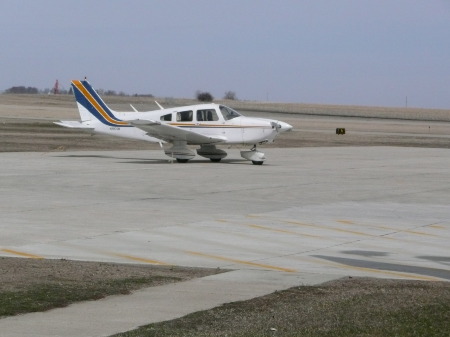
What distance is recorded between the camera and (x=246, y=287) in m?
10.8

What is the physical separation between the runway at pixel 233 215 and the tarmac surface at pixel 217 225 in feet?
0.10

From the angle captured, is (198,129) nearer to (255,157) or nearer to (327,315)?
(255,157)

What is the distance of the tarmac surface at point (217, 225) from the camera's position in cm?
1043

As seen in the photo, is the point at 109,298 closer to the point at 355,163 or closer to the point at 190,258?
the point at 190,258

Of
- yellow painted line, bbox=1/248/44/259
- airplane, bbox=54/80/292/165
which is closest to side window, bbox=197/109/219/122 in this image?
airplane, bbox=54/80/292/165

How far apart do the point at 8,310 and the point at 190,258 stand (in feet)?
14.5

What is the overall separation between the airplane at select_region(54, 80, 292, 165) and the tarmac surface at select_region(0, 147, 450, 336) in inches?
65.5

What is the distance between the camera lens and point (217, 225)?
1733cm

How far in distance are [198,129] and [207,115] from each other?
0.70 meters

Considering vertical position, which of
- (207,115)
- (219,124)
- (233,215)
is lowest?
(233,215)

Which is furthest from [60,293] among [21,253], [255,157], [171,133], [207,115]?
[207,115]

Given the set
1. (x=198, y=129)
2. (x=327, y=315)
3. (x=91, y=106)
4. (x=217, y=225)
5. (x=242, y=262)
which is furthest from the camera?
(x=91, y=106)

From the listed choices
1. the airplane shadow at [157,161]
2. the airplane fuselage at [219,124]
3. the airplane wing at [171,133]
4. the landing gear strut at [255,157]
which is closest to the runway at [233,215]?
the landing gear strut at [255,157]

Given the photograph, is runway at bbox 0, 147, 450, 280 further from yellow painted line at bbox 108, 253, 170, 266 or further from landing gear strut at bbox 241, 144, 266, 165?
landing gear strut at bbox 241, 144, 266, 165
